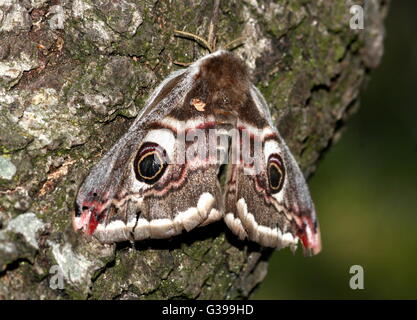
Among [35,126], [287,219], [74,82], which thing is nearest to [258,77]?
[287,219]

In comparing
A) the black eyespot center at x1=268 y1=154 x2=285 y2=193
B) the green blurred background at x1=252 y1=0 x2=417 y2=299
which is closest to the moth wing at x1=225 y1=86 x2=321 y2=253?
the black eyespot center at x1=268 y1=154 x2=285 y2=193

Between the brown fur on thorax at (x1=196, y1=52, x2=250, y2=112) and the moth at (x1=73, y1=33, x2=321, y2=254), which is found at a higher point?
the brown fur on thorax at (x1=196, y1=52, x2=250, y2=112)

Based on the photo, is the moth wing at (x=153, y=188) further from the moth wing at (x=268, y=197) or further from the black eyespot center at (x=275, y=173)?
the black eyespot center at (x=275, y=173)

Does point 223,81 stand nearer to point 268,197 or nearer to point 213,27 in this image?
point 213,27

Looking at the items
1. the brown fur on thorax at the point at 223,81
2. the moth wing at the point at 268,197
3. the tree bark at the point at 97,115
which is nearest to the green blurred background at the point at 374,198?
the tree bark at the point at 97,115

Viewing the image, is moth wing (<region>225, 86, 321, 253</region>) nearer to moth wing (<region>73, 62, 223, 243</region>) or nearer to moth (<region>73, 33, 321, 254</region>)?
moth (<region>73, 33, 321, 254</region>)

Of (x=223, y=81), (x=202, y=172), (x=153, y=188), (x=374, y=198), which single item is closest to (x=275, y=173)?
(x=202, y=172)
